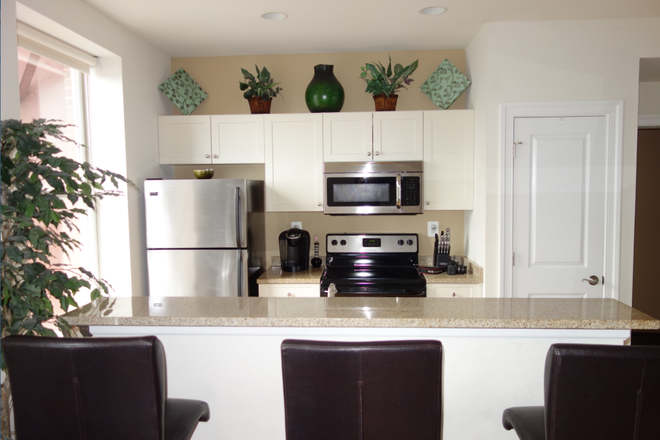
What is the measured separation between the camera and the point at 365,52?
145 inches

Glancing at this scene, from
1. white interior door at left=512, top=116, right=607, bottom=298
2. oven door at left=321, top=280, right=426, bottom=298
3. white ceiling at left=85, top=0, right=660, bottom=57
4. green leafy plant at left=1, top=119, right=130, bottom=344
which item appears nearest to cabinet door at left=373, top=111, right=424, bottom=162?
white ceiling at left=85, top=0, right=660, bottom=57

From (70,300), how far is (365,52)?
9.43 feet

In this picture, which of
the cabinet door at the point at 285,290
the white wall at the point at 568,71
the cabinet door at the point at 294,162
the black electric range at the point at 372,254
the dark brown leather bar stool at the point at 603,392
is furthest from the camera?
the black electric range at the point at 372,254

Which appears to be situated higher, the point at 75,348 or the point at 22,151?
the point at 22,151

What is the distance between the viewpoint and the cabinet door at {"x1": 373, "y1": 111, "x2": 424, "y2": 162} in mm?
3350

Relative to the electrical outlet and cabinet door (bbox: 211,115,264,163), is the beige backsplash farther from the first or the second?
cabinet door (bbox: 211,115,264,163)

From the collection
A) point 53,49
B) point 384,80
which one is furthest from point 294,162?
point 53,49

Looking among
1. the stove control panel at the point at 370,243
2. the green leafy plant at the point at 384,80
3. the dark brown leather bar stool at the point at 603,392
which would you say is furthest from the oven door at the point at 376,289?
the dark brown leather bar stool at the point at 603,392

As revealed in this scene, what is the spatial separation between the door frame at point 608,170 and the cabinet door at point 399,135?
0.61m

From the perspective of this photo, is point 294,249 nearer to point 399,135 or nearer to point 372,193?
point 372,193

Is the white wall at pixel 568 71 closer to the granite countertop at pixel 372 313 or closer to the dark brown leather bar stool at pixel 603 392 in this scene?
the granite countertop at pixel 372 313

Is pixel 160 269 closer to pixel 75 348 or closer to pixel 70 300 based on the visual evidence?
pixel 70 300

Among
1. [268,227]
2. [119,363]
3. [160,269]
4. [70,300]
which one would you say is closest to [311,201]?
[268,227]

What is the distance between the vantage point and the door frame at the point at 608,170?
2.94 m
